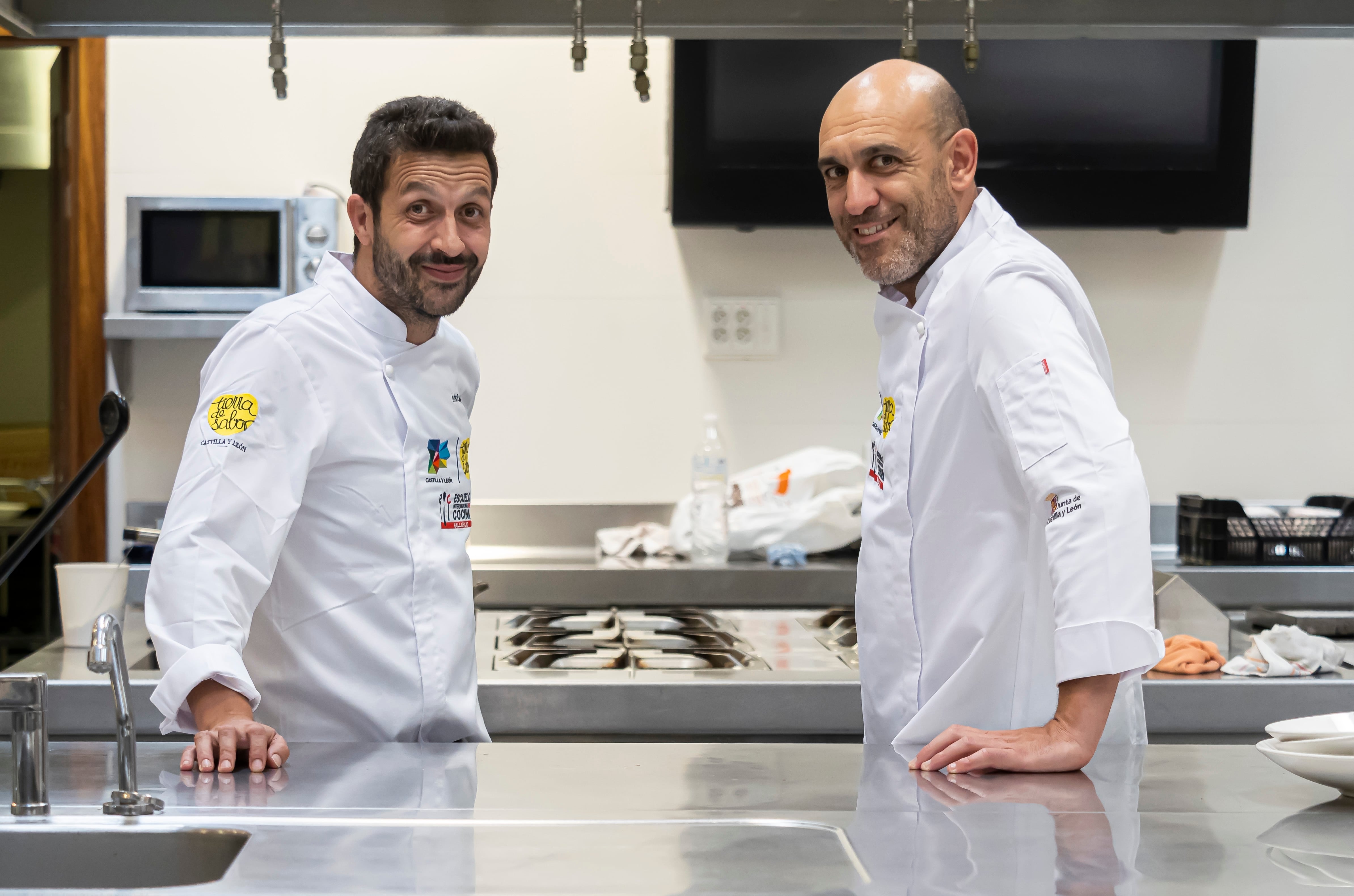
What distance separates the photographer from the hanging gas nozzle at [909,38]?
Result: 130 centimetres

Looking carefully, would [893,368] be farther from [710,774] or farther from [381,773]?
[381,773]

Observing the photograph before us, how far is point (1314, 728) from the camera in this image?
1.14 m

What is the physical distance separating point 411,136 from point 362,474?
40 centimetres

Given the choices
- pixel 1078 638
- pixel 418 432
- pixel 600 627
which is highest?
pixel 418 432

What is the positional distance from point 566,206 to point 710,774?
1.96m

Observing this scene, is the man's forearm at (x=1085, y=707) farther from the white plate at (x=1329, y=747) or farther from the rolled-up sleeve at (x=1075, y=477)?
the white plate at (x=1329, y=747)

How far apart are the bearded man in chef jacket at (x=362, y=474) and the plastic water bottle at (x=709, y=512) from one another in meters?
1.15

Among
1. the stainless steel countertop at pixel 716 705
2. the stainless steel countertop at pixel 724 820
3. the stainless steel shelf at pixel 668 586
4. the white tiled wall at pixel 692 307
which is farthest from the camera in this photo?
the white tiled wall at pixel 692 307

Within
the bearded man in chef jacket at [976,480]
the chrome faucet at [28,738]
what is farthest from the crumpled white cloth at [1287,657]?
the chrome faucet at [28,738]

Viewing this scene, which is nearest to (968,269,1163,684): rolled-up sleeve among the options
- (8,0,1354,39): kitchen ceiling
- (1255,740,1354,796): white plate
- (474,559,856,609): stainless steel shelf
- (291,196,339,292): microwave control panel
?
(1255,740,1354,796): white plate

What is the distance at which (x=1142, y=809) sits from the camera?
3.48 ft

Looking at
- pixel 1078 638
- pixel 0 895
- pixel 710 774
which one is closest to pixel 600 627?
pixel 710 774

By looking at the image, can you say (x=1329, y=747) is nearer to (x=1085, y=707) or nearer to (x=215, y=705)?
(x=1085, y=707)

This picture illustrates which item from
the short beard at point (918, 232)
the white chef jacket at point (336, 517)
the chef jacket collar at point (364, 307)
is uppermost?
the short beard at point (918, 232)
